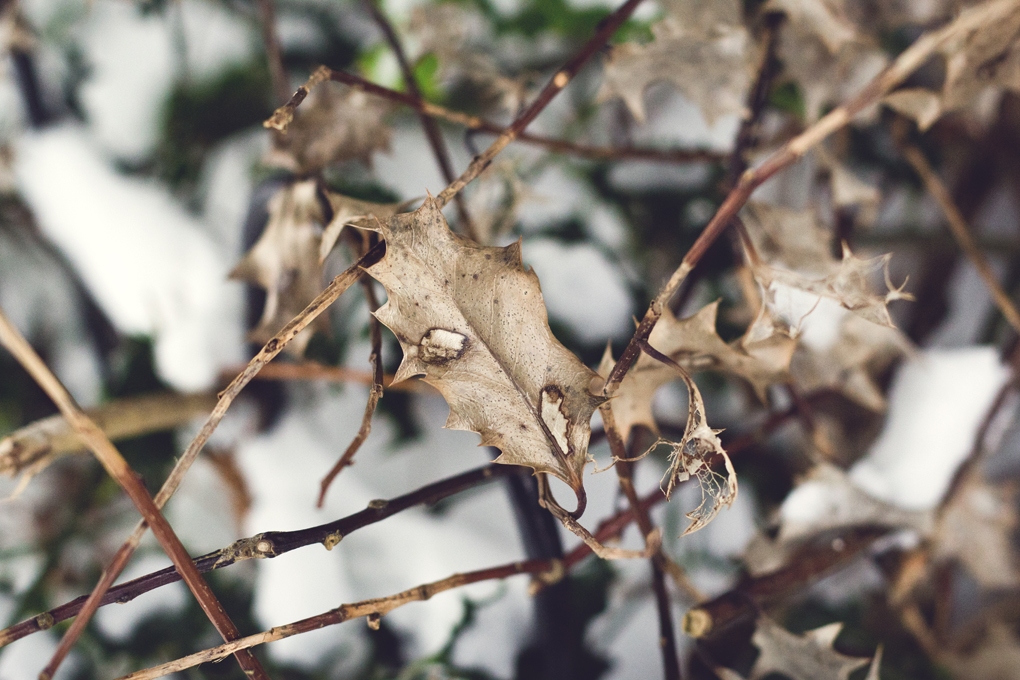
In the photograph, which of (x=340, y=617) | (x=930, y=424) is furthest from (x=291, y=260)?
(x=930, y=424)

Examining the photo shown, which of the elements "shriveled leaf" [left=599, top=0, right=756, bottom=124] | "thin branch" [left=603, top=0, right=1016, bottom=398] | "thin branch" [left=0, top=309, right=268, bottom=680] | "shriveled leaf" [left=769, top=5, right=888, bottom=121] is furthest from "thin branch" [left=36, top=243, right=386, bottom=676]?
"shriveled leaf" [left=769, top=5, right=888, bottom=121]

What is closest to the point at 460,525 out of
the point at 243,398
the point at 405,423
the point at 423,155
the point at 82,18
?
the point at 405,423

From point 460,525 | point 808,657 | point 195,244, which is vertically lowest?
point 808,657

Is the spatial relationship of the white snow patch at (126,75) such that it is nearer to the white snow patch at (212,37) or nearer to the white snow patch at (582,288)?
the white snow patch at (212,37)

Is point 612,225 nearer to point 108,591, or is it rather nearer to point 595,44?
point 595,44

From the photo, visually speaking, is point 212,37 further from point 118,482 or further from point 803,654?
point 803,654

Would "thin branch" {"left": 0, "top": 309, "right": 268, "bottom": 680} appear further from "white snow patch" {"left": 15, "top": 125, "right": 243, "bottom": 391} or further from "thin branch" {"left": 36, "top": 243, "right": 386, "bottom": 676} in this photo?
"white snow patch" {"left": 15, "top": 125, "right": 243, "bottom": 391}
